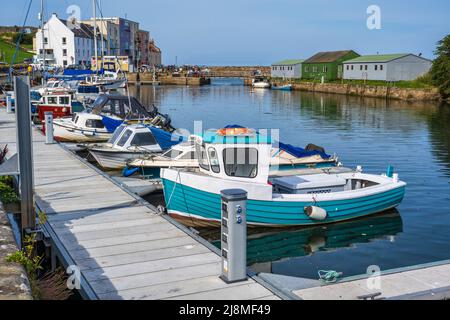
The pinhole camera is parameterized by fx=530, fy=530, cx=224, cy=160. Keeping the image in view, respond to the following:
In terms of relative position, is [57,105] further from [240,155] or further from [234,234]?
[234,234]

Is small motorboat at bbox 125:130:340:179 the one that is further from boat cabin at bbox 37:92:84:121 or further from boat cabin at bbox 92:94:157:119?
boat cabin at bbox 37:92:84:121

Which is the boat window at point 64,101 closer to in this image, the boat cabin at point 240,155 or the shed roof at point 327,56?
the boat cabin at point 240,155

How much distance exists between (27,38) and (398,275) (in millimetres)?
130275

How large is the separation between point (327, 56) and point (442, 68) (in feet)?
115

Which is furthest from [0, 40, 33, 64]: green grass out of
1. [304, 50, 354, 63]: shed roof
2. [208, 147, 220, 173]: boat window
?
[208, 147, 220, 173]: boat window

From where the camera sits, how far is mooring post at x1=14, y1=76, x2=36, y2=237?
32.2 ft

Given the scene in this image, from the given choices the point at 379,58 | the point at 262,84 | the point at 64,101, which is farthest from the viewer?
the point at 262,84

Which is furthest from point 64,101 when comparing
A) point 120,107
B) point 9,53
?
point 9,53

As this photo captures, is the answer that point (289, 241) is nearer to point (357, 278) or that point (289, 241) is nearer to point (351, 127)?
point (357, 278)

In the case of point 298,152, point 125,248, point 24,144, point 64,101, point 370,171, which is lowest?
point 370,171

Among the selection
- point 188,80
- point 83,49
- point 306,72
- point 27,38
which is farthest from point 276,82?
point 27,38

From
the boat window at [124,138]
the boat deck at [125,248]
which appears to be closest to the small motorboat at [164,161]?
the boat window at [124,138]

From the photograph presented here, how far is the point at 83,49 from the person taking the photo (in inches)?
4296

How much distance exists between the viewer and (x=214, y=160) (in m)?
14.1
